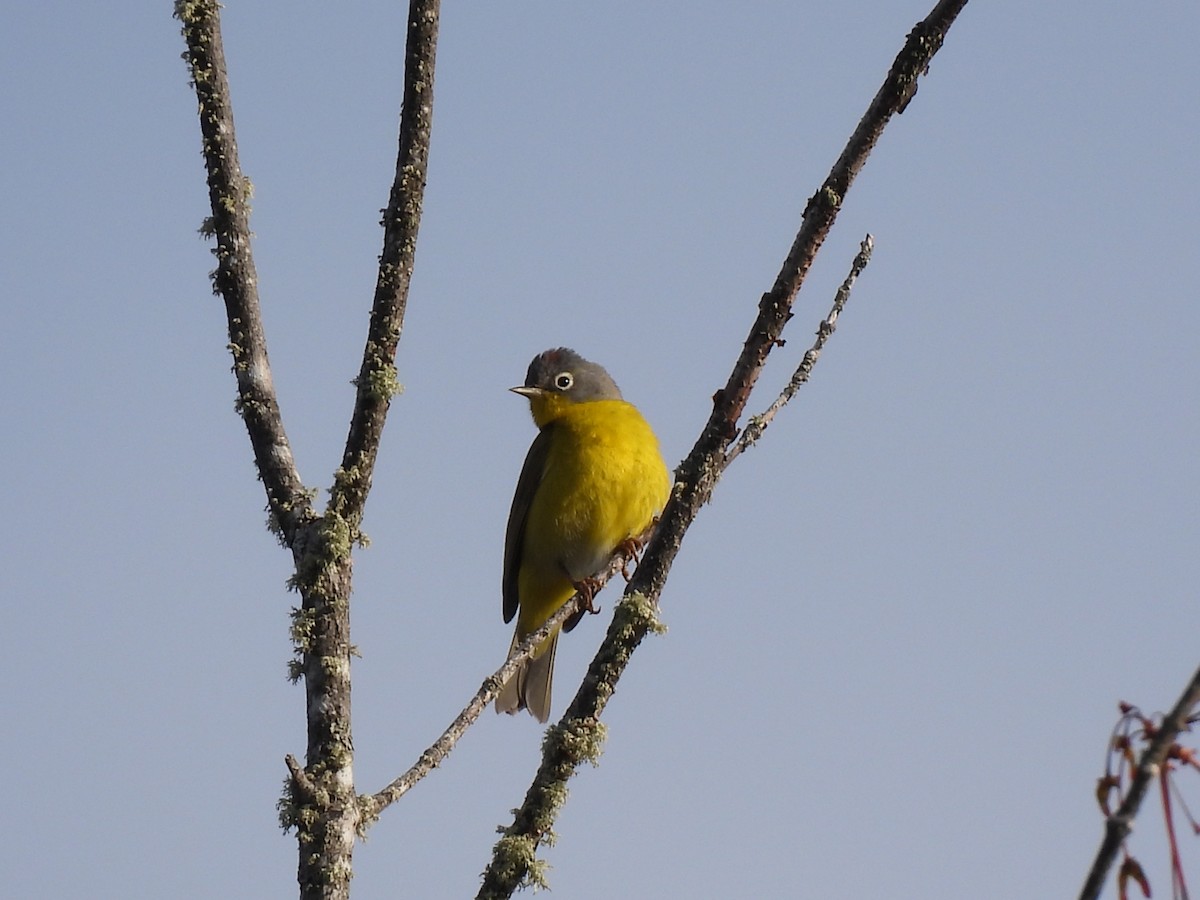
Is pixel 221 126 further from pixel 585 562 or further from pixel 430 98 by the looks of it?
pixel 585 562

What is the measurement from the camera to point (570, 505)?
28.4ft

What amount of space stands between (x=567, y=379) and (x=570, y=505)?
51.8 inches

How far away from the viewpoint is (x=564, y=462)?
8852 mm

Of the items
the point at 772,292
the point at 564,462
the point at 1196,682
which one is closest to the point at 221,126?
the point at 772,292

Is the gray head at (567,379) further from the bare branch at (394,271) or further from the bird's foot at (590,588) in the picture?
the bare branch at (394,271)

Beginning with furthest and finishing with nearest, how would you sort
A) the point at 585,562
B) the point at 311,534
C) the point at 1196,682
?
the point at 585,562 → the point at 311,534 → the point at 1196,682

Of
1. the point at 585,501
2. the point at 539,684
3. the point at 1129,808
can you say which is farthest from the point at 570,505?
the point at 1129,808

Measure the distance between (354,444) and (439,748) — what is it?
2.65 feet

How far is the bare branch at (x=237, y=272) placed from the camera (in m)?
3.87

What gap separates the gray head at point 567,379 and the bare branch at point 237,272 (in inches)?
224

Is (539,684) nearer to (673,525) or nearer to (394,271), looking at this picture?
(673,525)

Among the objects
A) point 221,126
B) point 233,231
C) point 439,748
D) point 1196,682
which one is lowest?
point 1196,682

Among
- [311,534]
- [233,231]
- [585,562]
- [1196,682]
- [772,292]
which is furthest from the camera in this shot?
[585,562]

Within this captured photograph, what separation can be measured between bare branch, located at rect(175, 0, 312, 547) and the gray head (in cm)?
569
